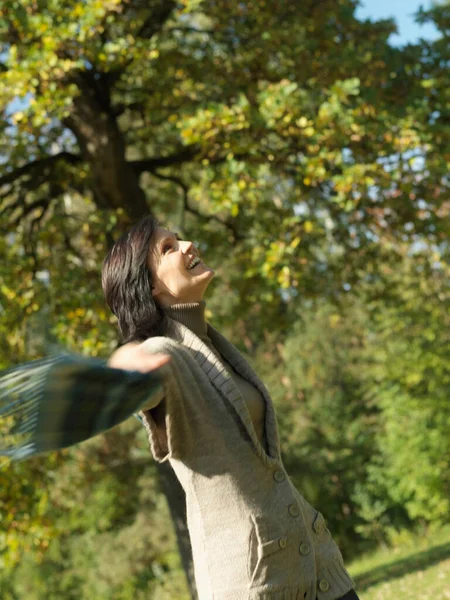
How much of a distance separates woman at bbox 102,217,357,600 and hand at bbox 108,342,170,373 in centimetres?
2

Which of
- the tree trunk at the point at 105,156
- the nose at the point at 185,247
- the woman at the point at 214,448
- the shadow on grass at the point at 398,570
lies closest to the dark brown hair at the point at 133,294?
the woman at the point at 214,448

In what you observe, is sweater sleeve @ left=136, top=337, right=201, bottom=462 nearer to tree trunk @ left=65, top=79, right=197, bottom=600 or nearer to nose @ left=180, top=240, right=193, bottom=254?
nose @ left=180, top=240, right=193, bottom=254

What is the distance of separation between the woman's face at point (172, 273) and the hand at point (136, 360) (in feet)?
1.30

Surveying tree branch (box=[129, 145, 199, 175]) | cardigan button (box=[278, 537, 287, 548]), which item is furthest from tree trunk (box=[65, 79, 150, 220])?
cardigan button (box=[278, 537, 287, 548])

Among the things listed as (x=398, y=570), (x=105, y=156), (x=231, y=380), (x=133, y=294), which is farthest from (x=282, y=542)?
(x=398, y=570)

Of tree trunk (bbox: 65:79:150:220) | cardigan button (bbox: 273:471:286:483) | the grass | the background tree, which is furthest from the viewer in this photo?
tree trunk (bbox: 65:79:150:220)

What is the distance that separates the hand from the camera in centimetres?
238

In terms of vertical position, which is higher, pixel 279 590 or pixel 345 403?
pixel 279 590

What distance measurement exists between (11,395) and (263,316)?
12.5 metres

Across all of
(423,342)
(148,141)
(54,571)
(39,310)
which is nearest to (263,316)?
(148,141)

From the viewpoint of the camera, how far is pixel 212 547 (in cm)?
273

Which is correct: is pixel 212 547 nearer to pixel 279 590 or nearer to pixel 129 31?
pixel 279 590

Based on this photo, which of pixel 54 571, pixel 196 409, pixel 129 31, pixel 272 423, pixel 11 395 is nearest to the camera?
pixel 11 395

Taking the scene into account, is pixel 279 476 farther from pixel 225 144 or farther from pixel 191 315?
pixel 225 144
